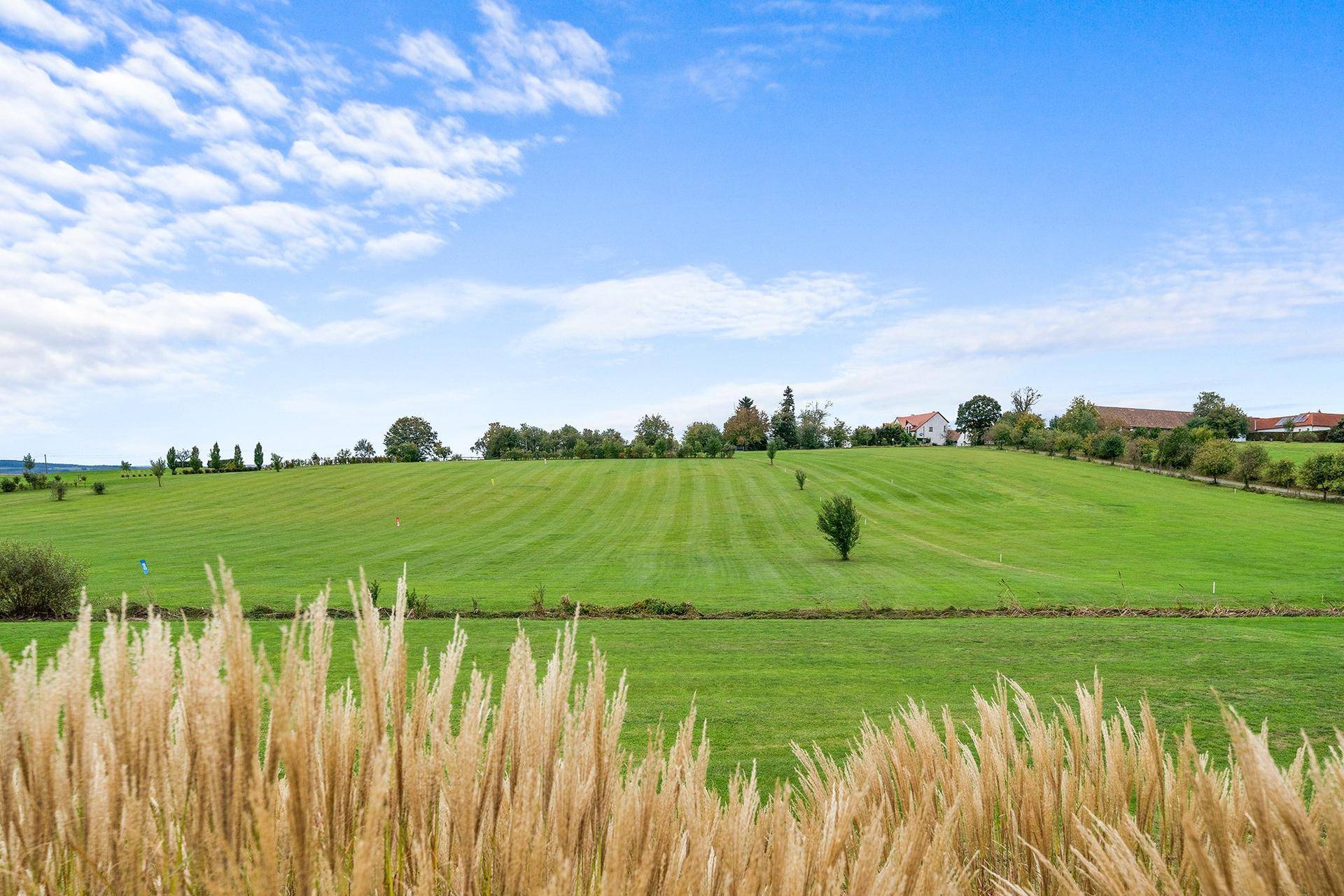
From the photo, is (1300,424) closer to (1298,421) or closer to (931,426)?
(1298,421)

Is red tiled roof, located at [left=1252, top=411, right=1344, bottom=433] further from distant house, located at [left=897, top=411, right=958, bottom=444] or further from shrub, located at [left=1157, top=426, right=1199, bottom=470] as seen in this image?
shrub, located at [left=1157, top=426, right=1199, bottom=470]

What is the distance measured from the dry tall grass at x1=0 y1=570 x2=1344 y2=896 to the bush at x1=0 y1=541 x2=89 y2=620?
1819 cm

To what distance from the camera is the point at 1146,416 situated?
399 ft

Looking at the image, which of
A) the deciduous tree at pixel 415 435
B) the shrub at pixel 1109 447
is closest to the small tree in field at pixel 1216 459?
the shrub at pixel 1109 447

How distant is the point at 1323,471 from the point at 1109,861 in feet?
221

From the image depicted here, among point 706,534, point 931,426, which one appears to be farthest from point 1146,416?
point 706,534

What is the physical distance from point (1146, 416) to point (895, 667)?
13816 cm

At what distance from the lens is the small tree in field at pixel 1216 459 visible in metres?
57.0

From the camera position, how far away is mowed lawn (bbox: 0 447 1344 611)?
23.8 meters

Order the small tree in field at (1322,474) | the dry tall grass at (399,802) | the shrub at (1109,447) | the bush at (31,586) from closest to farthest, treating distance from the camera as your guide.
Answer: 1. the dry tall grass at (399,802)
2. the bush at (31,586)
3. the small tree in field at (1322,474)
4. the shrub at (1109,447)

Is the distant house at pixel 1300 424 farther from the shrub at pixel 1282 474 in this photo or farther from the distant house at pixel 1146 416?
the shrub at pixel 1282 474

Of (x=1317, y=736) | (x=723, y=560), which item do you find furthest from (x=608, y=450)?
(x=1317, y=736)

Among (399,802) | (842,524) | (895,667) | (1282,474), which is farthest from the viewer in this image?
(1282,474)

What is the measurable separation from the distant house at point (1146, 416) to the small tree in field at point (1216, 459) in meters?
60.1
